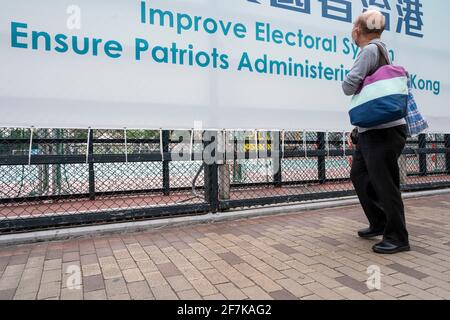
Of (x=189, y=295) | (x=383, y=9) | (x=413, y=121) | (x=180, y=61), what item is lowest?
(x=189, y=295)

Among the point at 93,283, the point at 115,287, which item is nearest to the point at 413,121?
the point at 115,287

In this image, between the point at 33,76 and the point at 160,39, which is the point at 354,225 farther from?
the point at 33,76

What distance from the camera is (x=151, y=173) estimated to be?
5.37 m

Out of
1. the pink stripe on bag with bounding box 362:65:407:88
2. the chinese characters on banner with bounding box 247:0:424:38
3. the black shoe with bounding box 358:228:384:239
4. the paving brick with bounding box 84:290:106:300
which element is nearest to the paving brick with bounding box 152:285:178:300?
the paving brick with bounding box 84:290:106:300

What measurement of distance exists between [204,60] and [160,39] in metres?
0.47

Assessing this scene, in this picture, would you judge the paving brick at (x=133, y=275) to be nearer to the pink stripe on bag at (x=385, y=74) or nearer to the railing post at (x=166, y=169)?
the pink stripe on bag at (x=385, y=74)

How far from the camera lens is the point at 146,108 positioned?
130 inches

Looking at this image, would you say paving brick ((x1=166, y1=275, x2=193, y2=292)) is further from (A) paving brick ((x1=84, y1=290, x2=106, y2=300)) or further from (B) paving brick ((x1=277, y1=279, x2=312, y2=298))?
(B) paving brick ((x1=277, y1=279, x2=312, y2=298))

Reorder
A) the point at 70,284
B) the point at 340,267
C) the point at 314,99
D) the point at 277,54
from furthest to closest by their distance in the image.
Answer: the point at 314,99
the point at 277,54
the point at 340,267
the point at 70,284

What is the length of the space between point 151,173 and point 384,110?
364 cm

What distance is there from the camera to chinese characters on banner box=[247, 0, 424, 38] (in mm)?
4008

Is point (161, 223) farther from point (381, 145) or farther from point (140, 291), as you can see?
point (381, 145)

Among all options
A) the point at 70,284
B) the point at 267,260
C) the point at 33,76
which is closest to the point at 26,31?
the point at 33,76

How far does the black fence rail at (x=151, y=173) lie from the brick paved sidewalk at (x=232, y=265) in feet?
1.15
